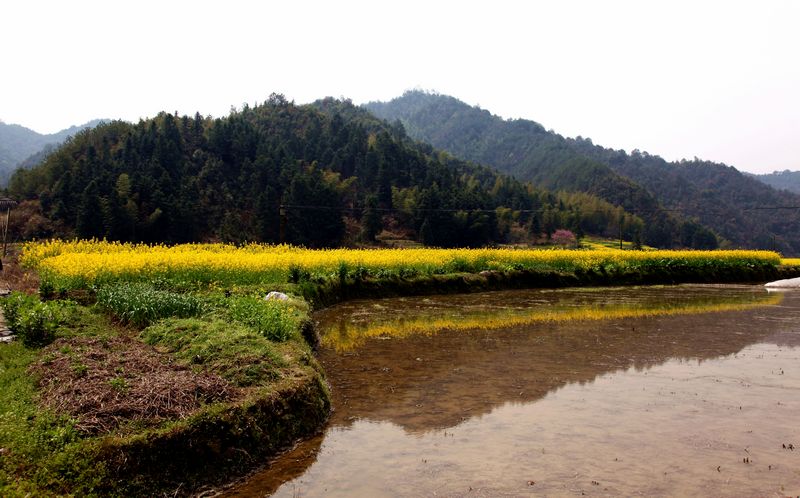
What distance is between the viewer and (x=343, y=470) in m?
6.96

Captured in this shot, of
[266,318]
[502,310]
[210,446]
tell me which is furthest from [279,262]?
[210,446]

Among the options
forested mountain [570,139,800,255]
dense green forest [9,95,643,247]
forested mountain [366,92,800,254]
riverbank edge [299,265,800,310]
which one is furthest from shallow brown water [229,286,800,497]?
forested mountain [570,139,800,255]

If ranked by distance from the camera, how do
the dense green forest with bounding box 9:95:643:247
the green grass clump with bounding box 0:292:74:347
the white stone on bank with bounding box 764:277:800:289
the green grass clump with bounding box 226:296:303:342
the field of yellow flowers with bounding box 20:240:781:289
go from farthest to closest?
the dense green forest with bounding box 9:95:643:247 < the white stone on bank with bounding box 764:277:800:289 < the field of yellow flowers with bounding box 20:240:781:289 < the green grass clump with bounding box 226:296:303:342 < the green grass clump with bounding box 0:292:74:347

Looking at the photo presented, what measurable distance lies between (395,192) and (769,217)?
90621mm

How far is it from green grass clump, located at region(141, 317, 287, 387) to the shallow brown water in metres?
1.31

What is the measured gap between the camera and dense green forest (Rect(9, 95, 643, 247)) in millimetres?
55500

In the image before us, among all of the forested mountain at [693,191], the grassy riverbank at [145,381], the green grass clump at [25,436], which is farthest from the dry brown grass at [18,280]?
A: the forested mountain at [693,191]

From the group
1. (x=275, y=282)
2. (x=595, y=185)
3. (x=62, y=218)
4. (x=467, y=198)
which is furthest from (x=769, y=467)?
(x=595, y=185)

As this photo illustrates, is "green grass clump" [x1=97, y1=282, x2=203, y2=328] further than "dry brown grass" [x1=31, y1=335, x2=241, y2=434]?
Yes

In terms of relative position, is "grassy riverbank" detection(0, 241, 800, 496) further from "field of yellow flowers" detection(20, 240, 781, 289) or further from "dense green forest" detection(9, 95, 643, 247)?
"dense green forest" detection(9, 95, 643, 247)

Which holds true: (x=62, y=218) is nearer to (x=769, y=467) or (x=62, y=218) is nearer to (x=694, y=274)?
(x=694, y=274)

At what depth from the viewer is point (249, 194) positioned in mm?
70625

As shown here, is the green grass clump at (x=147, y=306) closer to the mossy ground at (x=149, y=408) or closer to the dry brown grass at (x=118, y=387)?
the mossy ground at (x=149, y=408)

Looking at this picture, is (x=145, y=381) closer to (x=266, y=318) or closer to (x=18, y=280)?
(x=266, y=318)
